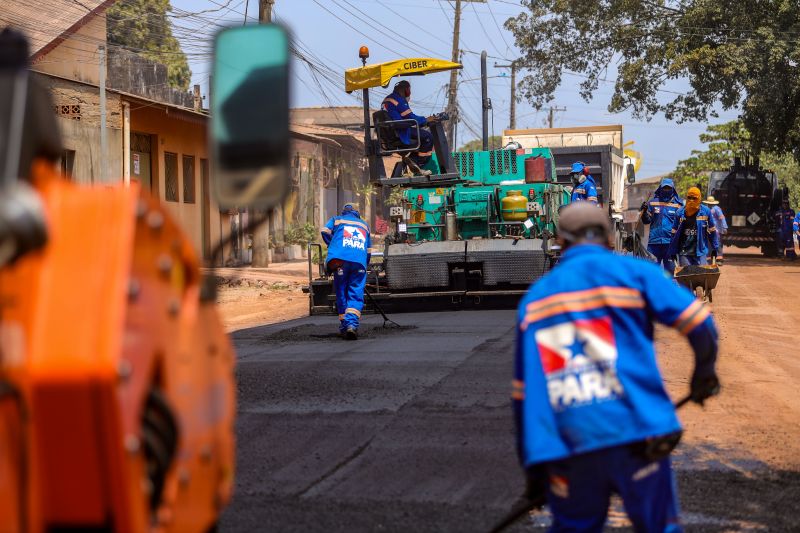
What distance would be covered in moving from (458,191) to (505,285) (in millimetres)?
Result: 2141

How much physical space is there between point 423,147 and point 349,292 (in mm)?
3975

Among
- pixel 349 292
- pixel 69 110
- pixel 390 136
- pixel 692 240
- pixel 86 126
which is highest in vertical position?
pixel 69 110

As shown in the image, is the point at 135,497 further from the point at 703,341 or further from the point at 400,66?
the point at 400,66

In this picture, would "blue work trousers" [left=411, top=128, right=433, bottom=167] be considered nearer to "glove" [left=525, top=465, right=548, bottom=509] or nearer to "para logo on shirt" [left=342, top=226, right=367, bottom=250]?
"para logo on shirt" [left=342, top=226, right=367, bottom=250]

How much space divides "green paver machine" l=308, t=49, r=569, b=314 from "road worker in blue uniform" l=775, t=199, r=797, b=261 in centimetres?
1977

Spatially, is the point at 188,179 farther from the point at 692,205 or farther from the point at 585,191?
the point at 692,205

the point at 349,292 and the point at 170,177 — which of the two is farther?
the point at 170,177

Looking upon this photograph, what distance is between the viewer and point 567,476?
4.03 metres

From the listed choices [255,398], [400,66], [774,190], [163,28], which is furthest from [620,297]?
[163,28]

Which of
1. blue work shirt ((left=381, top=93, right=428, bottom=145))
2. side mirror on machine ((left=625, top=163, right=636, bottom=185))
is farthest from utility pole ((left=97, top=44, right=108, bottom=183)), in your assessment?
side mirror on machine ((left=625, top=163, right=636, bottom=185))

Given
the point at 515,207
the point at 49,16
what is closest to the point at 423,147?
the point at 515,207

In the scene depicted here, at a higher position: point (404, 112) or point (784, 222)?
point (404, 112)

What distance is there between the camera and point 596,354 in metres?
4.05

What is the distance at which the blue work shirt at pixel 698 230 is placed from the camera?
17594mm
